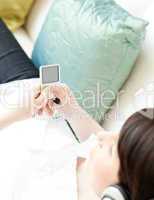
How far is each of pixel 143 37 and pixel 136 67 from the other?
0.35 ft

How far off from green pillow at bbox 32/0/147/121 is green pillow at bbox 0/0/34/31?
0.46 m

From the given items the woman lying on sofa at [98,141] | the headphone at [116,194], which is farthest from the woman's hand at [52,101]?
the headphone at [116,194]

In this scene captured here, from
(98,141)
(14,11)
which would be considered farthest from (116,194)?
(14,11)

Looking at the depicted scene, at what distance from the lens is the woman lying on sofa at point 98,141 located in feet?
2.46

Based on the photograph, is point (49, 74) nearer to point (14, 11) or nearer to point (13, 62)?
point (13, 62)

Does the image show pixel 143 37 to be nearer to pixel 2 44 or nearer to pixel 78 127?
pixel 78 127

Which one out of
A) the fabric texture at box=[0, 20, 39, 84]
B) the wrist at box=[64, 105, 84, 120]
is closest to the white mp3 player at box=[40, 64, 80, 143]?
the wrist at box=[64, 105, 84, 120]

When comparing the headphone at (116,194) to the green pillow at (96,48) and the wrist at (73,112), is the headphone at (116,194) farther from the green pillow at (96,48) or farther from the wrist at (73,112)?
the green pillow at (96,48)

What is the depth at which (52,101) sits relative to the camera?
3.92 feet

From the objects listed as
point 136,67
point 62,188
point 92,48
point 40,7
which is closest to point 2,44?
point 40,7

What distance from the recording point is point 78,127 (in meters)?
1.25

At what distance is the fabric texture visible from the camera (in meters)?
1.53

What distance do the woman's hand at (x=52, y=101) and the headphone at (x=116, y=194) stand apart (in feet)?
1.48

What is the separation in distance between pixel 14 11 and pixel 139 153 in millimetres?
1324
